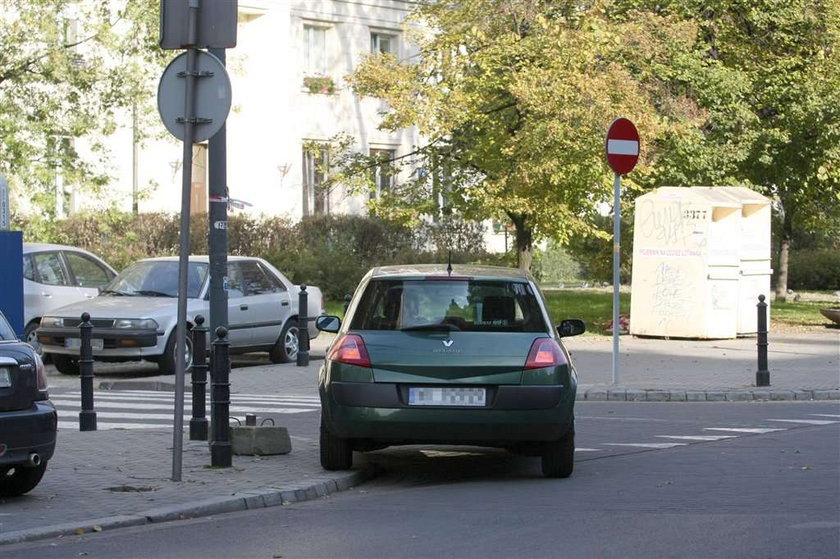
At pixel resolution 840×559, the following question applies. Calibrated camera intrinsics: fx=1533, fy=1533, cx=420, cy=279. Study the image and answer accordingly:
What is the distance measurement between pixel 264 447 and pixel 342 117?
1260 inches

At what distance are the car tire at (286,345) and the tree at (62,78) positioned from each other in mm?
7604

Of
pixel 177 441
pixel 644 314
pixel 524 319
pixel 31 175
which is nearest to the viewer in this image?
pixel 177 441

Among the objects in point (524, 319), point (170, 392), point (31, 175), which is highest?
point (31, 175)

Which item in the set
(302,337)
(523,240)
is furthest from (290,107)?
(302,337)

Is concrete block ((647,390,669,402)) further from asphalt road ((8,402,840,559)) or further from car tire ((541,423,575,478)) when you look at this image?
car tire ((541,423,575,478))

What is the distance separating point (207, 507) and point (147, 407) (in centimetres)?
722

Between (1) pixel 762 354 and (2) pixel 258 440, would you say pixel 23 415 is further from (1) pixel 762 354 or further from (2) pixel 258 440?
(1) pixel 762 354

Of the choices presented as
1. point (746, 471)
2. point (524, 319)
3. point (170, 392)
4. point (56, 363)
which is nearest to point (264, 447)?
point (524, 319)

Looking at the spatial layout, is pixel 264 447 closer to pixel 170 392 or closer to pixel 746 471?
pixel 746 471

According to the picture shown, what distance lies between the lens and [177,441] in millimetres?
10281

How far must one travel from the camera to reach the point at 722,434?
1388cm

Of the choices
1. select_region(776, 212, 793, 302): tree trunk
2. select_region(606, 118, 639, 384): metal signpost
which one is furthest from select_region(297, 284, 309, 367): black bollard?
select_region(776, 212, 793, 302): tree trunk

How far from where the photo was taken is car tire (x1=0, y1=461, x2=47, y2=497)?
9.64 metres

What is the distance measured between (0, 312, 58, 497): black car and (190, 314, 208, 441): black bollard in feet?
7.69
